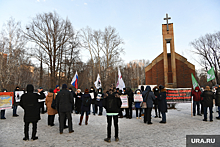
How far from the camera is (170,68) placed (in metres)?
21.2

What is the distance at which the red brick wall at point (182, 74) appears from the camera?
2077 cm

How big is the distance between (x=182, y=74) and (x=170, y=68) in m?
1.82

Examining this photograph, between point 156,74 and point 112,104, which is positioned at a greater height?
point 156,74

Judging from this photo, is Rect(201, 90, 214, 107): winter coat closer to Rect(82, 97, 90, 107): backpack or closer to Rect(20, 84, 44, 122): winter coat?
Rect(82, 97, 90, 107): backpack

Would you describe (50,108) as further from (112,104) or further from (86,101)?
(112,104)

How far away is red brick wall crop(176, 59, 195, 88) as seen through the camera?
20766 millimetres

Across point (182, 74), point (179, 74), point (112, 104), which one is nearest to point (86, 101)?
point (112, 104)

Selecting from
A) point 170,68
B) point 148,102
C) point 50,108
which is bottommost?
point 50,108

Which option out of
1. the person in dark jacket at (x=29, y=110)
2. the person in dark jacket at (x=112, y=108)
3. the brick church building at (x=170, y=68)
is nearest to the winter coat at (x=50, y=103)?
the person in dark jacket at (x=29, y=110)

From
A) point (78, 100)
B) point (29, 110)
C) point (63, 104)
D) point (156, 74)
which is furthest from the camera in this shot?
point (156, 74)

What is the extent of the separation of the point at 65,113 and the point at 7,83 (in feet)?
62.2

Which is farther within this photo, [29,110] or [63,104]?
[63,104]

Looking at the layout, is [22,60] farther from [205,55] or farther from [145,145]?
[205,55]

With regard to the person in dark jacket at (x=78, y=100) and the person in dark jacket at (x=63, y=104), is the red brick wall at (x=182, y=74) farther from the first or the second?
the person in dark jacket at (x=63, y=104)
